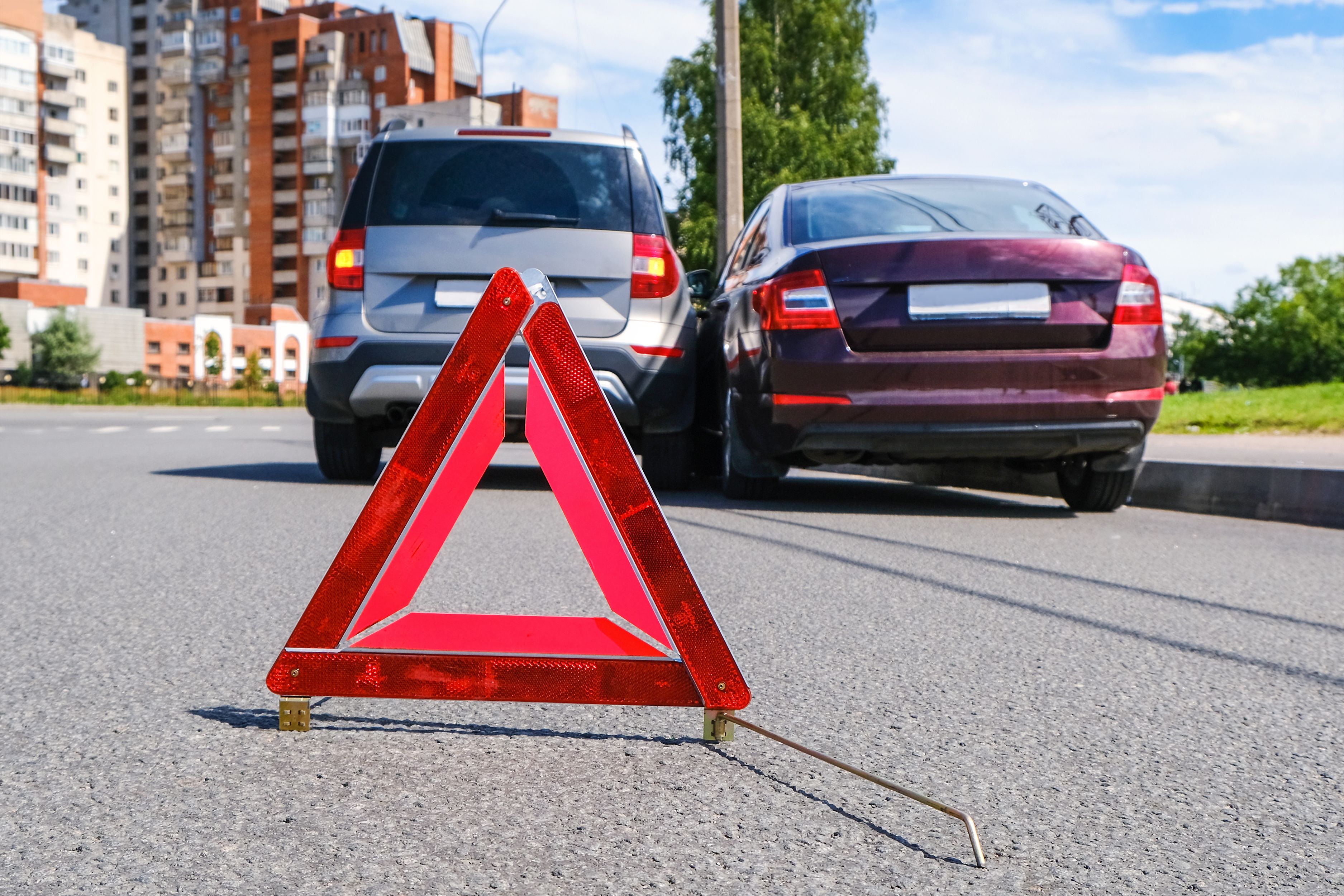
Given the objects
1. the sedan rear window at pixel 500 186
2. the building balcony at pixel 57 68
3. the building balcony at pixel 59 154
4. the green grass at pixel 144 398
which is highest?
the building balcony at pixel 57 68

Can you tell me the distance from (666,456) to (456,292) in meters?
1.61

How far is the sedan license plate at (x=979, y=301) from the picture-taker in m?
6.83

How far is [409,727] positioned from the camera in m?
3.08


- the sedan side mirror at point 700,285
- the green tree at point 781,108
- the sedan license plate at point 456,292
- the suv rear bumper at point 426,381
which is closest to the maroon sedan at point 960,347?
the suv rear bumper at point 426,381

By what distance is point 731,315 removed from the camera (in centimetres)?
786

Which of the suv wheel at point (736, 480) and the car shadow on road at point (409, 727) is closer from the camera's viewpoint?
the car shadow on road at point (409, 727)

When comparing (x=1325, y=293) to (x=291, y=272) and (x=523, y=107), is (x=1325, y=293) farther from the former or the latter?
(x=291, y=272)

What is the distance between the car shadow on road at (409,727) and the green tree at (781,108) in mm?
35895

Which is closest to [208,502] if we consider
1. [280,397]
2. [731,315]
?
[731,315]

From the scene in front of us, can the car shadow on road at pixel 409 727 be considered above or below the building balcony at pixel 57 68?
below

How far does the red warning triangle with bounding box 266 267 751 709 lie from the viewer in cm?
290

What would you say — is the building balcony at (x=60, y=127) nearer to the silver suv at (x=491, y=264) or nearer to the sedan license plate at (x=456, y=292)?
the silver suv at (x=491, y=264)

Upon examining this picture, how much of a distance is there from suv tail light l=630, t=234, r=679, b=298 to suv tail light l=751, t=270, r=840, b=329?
1068mm

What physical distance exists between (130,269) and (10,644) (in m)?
135
